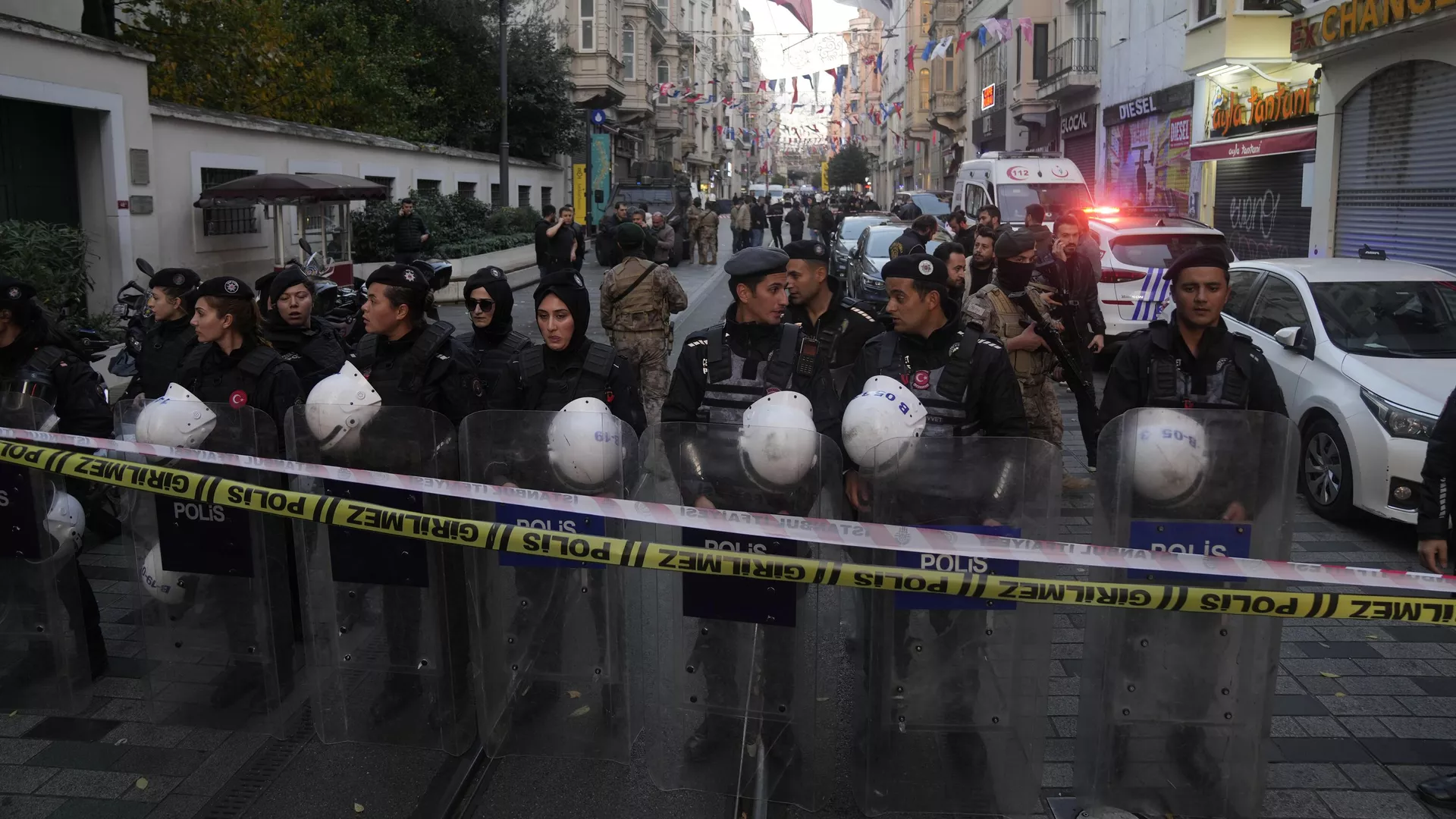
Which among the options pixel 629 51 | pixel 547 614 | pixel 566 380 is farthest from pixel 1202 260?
pixel 629 51

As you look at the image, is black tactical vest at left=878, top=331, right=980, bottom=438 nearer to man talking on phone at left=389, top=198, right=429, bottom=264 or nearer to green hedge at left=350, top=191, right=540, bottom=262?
man talking on phone at left=389, top=198, right=429, bottom=264

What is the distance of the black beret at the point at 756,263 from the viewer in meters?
4.66

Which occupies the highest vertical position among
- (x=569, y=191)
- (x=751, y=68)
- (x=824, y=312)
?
(x=751, y=68)

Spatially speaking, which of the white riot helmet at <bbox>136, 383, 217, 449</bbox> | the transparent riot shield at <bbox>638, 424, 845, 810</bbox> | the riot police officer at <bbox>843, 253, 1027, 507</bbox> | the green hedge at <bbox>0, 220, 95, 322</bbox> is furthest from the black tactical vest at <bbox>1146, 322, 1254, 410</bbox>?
the green hedge at <bbox>0, 220, 95, 322</bbox>

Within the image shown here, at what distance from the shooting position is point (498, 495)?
3.71m

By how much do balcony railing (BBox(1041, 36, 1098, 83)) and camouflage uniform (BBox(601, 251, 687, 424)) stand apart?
24546 mm

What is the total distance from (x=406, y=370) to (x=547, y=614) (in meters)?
1.30

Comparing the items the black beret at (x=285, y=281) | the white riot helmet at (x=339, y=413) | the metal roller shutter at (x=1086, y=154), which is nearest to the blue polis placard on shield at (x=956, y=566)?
the white riot helmet at (x=339, y=413)

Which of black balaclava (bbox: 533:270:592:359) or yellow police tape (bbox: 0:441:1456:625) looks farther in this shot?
black balaclava (bbox: 533:270:592:359)

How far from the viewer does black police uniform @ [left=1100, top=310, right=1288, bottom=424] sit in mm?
4148

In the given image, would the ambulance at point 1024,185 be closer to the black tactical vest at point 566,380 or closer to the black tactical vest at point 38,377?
the black tactical vest at point 566,380

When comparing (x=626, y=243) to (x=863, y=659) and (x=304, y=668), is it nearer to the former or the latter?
(x=304, y=668)

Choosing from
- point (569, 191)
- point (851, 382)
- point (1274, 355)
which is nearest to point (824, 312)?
point (851, 382)

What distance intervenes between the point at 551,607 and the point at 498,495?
536 mm
